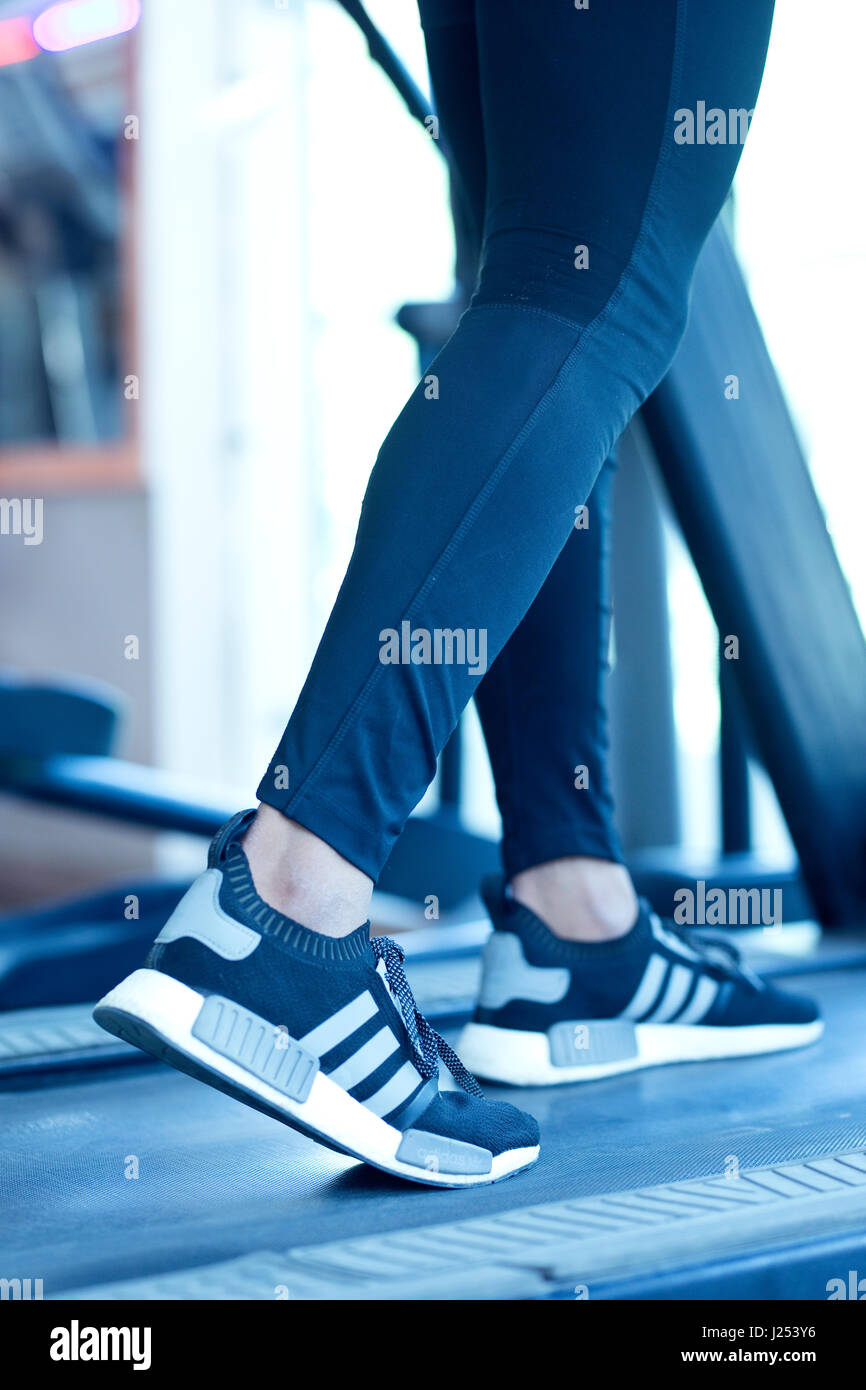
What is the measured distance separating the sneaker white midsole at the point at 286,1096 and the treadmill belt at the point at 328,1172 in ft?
0.06

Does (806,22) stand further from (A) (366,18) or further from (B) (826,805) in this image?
(B) (826,805)

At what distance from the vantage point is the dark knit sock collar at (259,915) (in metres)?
0.71

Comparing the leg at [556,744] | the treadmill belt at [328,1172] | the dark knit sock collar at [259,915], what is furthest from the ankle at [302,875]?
the leg at [556,744]

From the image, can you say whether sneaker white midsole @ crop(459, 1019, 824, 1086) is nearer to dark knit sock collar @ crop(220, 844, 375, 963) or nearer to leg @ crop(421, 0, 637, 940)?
leg @ crop(421, 0, 637, 940)

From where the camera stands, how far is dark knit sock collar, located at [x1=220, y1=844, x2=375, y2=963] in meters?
0.71

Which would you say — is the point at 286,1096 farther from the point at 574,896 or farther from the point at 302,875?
the point at 574,896

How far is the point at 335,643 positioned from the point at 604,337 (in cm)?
23

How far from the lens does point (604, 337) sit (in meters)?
0.75

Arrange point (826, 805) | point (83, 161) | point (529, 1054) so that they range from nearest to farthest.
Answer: point (529, 1054)
point (826, 805)
point (83, 161)

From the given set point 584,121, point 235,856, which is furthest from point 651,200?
point 235,856

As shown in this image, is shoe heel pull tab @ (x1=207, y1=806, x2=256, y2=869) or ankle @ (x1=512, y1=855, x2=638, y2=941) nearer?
shoe heel pull tab @ (x1=207, y1=806, x2=256, y2=869)

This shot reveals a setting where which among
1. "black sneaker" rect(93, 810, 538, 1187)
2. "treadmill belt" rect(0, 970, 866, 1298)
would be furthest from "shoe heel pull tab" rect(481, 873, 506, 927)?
"black sneaker" rect(93, 810, 538, 1187)

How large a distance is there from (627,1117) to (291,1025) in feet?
0.97

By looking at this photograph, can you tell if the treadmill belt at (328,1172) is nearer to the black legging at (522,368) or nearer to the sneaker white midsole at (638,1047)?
the sneaker white midsole at (638,1047)
